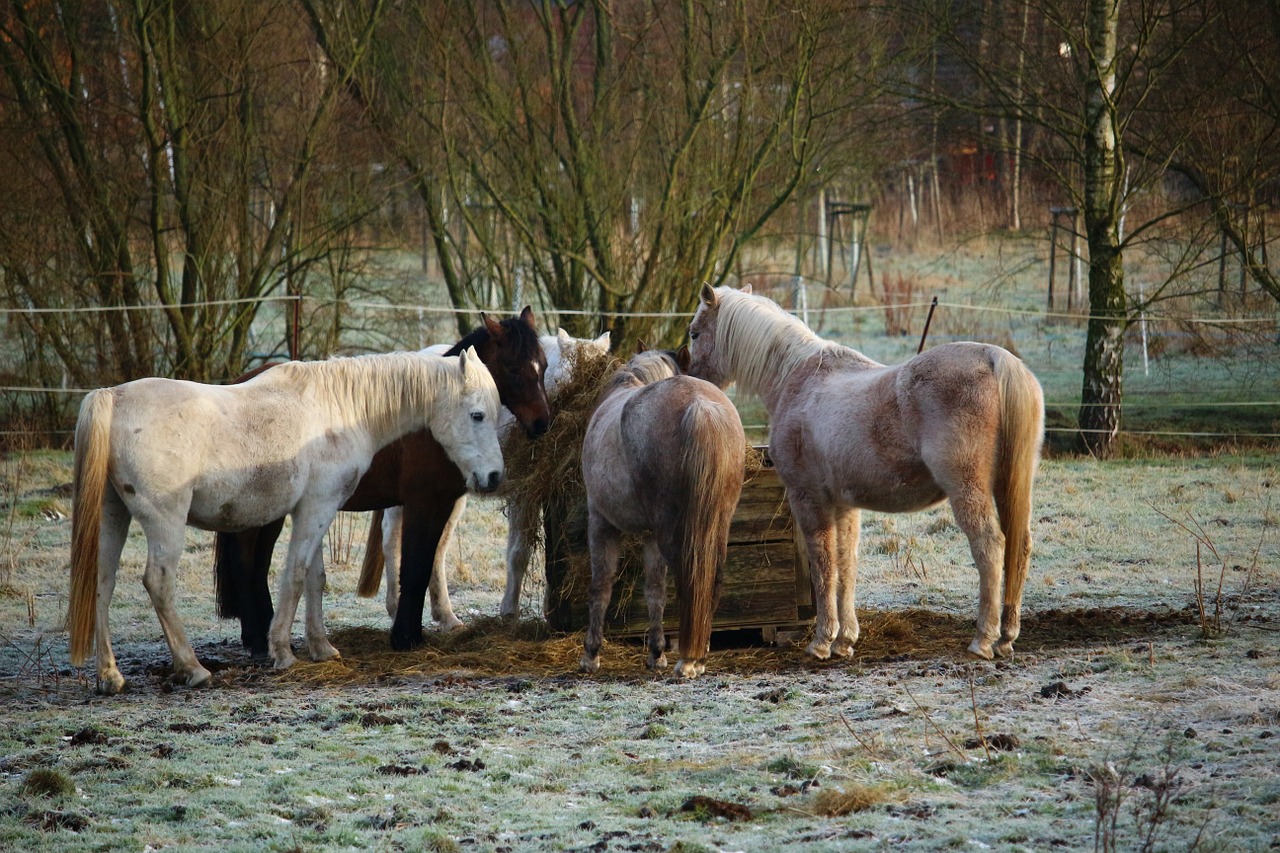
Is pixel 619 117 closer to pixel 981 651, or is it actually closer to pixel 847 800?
pixel 981 651

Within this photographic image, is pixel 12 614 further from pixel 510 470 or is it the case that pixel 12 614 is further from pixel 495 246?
A: pixel 495 246

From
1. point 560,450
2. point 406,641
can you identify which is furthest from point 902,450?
point 406,641

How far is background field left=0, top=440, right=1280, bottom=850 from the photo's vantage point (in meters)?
3.51

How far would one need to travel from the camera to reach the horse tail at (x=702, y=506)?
530 centimetres

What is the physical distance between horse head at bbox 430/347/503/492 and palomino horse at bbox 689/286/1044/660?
145 cm

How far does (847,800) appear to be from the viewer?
3.64 metres

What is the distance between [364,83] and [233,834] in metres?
10.3

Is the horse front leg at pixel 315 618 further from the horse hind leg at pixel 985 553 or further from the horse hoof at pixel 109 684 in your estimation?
the horse hind leg at pixel 985 553

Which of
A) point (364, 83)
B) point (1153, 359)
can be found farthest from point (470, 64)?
point (1153, 359)

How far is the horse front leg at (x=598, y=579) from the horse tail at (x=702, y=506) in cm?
52

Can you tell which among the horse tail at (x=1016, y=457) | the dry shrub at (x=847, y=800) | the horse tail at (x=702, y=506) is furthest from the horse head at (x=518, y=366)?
the dry shrub at (x=847, y=800)

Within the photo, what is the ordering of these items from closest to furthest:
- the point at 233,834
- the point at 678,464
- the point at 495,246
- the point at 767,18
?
the point at 233,834, the point at 678,464, the point at 767,18, the point at 495,246

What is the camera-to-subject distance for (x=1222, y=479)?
10781 mm

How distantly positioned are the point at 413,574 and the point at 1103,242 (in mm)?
8720
